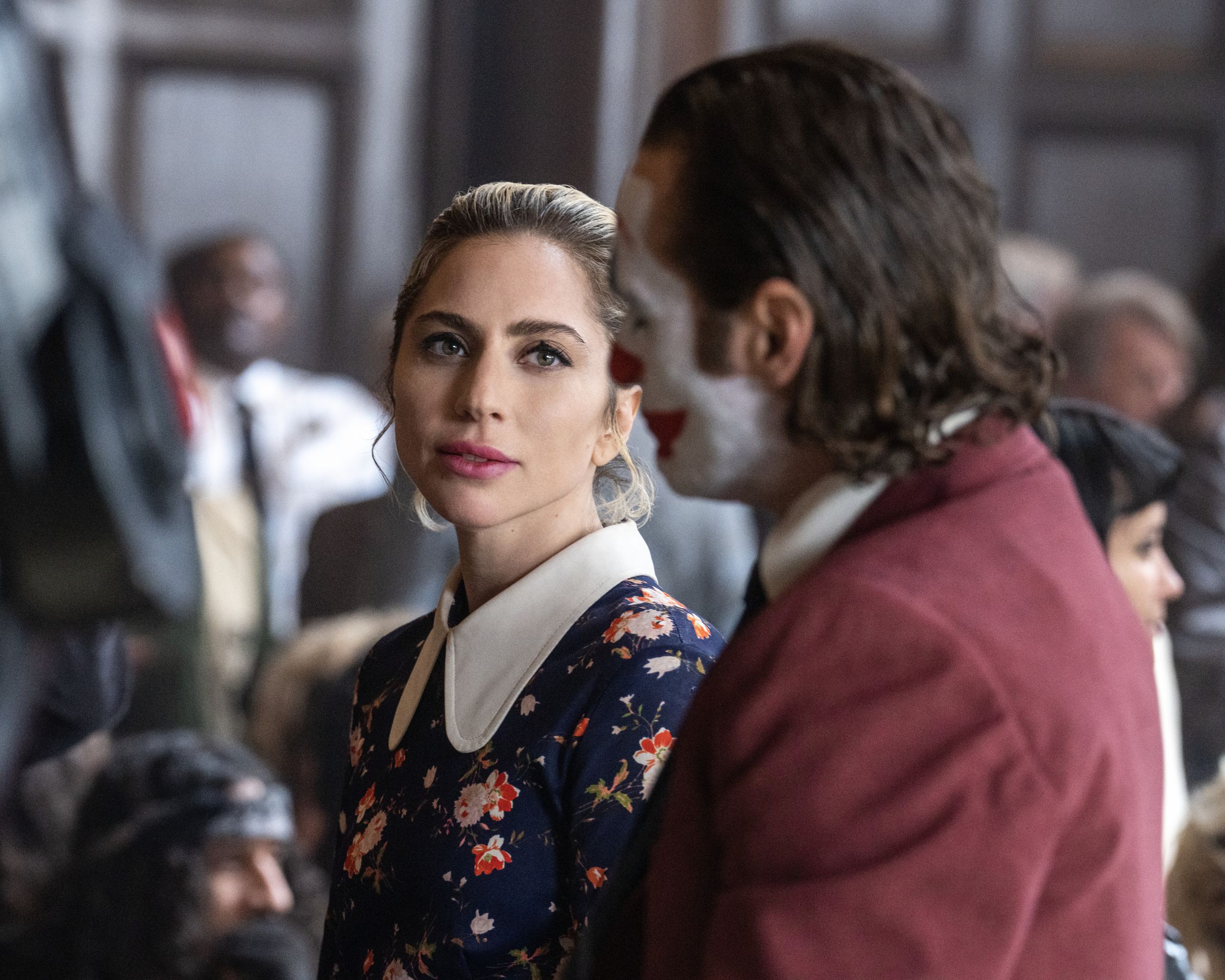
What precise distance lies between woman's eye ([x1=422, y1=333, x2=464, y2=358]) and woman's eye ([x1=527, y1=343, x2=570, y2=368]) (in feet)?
0.16

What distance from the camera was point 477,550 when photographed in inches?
44.7

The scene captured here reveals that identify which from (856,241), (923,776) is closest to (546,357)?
(856,241)

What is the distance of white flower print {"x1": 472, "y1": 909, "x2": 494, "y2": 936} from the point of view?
3.16 feet

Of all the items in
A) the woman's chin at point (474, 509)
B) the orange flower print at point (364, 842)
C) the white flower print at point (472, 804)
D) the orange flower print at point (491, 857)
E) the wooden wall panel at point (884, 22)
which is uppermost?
the wooden wall panel at point (884, 22)

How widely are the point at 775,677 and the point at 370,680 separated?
668 millimetres

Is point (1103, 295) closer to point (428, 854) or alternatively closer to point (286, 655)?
point (286, 655)

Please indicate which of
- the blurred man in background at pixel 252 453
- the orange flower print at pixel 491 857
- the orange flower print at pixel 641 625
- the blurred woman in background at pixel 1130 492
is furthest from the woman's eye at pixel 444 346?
the blurred man in background at pixel 252 453

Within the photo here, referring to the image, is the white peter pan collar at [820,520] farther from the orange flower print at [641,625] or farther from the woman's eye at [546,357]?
the woman's eye at [546,357]

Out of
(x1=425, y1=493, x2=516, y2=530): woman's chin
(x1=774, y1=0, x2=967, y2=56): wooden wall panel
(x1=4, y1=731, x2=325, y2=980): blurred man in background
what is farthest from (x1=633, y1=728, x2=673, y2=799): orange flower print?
(x1=774, y1=0, x2=967, y2=56): wooden wall panel

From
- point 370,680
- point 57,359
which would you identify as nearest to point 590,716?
point 370,680

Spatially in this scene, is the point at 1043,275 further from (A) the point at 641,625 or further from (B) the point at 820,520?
(B) the point at 820,520

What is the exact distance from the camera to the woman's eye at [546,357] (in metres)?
1.10

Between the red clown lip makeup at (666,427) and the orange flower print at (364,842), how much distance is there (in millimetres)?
423

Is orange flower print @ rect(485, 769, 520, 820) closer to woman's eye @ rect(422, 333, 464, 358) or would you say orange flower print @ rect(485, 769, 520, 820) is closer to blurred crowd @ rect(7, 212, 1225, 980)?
woman's eye @ rect(422, 333, 464, 358)
